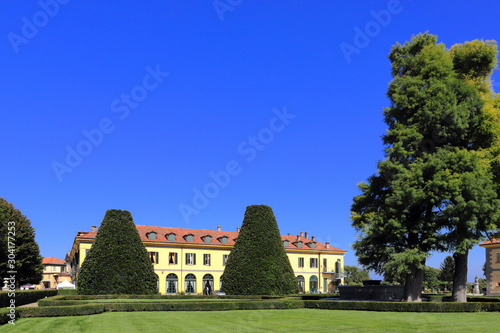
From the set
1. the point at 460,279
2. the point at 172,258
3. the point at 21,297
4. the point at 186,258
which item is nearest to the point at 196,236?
the point at 186,258

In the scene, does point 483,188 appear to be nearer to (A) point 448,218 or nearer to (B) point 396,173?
(A) point 448,218

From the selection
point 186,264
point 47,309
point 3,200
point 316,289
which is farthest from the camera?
point 316,289

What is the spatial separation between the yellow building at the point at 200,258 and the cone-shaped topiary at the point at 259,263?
1006 inches

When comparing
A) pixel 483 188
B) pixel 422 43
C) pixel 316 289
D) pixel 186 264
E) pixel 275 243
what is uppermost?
pixel 422 43

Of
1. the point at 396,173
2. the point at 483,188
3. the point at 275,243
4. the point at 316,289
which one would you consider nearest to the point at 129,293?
the point at 275,243

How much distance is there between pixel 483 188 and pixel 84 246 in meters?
52.3

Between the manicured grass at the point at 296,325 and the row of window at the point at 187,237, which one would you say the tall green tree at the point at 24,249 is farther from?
the manicured grass at the point at 296,325

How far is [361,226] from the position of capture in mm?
32156

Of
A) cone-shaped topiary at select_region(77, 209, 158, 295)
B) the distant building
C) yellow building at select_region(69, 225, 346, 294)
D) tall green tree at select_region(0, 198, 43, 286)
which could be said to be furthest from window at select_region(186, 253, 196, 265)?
the distant building

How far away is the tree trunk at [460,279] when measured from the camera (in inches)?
1185

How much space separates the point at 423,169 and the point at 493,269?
32358 millimetres

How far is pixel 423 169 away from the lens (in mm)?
28875

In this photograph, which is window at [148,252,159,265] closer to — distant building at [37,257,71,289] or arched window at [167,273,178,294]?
arched window at [167,273,178,294]

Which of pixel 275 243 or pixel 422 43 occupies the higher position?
pixel 422 43
